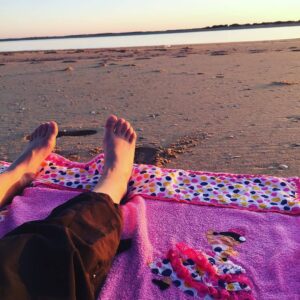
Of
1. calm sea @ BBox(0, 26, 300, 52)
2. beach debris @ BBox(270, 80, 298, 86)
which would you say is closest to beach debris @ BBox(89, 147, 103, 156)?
beach debris @ BBox(270, 80, 298, 86)

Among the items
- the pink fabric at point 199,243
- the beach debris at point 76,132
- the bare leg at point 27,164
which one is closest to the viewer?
the pink fabric at point 199,243

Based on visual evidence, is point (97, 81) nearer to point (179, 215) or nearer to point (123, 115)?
point (123, 115)

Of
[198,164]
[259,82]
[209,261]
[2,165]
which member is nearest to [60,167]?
[2,165]

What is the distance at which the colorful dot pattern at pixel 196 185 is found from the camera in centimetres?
190

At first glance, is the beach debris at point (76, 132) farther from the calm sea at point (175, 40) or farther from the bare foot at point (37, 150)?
the calm sea at point (175, 40)

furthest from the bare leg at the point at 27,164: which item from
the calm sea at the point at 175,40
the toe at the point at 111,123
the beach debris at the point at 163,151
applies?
the calm sea at the point at 175,40

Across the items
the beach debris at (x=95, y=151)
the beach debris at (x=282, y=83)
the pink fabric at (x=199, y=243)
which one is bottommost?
the beach debris at (x=282, y=83)

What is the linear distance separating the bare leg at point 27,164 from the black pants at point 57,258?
72cm

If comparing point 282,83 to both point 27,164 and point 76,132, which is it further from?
point 27,164

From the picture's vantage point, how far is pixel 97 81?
576cm

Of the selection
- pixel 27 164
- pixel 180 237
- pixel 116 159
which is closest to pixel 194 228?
pixel 180 237

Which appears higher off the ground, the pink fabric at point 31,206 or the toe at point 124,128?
Answer: the toe at point 124,128

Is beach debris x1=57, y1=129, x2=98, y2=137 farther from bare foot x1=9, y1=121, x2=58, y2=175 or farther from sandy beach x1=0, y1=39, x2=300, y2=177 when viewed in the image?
bare foot x1=9, y1=121, x2=58, y2=175

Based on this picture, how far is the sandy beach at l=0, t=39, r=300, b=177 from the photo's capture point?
2.54 metres
